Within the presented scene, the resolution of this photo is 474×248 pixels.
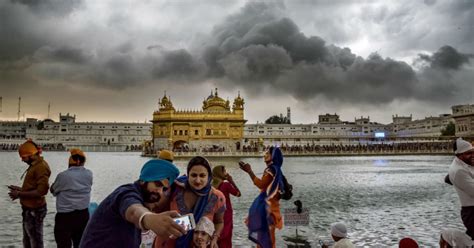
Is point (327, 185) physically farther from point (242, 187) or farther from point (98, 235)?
point (98, 235)

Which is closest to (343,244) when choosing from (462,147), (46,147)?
(462,147)

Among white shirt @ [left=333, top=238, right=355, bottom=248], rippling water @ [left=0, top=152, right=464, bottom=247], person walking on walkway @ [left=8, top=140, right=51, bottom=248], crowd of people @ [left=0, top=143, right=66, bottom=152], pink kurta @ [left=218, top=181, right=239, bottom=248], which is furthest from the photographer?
crowd of people @ [left=0, top=143, right=66, bottom=152]

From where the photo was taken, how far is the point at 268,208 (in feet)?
18.0

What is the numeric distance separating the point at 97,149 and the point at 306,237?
12260 centimetres

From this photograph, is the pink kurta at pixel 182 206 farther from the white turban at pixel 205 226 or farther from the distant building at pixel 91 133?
the distant building at pixel 91 133

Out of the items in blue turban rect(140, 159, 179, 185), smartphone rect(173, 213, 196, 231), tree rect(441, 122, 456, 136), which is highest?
tree rect(441, 122, 456, 136)

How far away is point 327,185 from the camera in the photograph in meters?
17.4

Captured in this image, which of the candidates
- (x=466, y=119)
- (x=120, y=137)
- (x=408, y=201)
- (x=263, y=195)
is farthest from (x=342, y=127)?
(x=263, y=195)

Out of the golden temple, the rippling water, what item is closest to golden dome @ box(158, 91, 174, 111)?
the golden temple

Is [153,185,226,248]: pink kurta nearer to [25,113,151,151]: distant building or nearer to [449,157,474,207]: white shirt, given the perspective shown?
[449,157,474,207]: white shirt

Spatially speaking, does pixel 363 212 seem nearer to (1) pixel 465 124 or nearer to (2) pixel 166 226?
(2) pixel 166 226

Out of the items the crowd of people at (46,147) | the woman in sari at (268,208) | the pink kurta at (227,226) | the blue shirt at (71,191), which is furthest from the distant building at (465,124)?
the crowd of people at (46,147)

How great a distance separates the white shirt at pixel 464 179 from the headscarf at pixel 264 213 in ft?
6.81

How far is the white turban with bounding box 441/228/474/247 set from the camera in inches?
164
